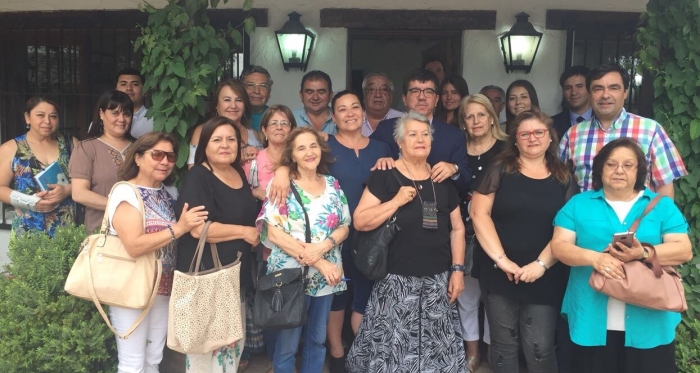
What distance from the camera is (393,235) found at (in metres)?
2.92

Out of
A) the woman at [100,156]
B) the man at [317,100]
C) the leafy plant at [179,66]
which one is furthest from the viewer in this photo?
the man at [317,100]

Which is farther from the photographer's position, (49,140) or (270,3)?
(270,3)

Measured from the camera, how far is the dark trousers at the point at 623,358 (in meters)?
2.72

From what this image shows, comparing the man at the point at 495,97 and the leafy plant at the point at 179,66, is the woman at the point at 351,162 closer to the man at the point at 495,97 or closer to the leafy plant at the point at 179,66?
the leafy plant at the point at 179,66

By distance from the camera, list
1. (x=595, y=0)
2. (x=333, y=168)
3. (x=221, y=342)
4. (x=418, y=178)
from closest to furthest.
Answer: (x=221, y=342) < (x=418, y=178) < (x=333, y=168) < (x=595, y=0)

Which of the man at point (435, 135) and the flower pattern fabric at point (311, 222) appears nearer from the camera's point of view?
the flower pattern fabric at point (311, 222)

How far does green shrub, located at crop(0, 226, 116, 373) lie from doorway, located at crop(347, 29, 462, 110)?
3.08 meters

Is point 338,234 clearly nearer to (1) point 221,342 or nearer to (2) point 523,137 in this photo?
(1) point 221,342

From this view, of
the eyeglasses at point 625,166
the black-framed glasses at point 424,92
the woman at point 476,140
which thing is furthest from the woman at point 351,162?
the eyeglasses at point 625,166

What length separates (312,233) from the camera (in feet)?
9.64

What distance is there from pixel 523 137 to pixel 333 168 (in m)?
1.10

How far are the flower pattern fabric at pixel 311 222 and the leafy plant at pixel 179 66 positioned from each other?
92 cm

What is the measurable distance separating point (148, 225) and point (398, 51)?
6561 mm

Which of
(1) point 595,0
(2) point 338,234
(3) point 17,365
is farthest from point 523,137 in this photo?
(3) point 17,365
